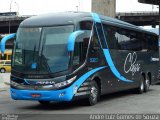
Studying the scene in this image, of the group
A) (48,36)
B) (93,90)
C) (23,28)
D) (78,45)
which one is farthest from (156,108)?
(23,28)

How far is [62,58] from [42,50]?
0.74m

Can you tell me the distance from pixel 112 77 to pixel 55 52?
405cm

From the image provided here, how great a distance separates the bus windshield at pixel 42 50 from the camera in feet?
44.7

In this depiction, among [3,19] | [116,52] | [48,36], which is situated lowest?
[3,19]

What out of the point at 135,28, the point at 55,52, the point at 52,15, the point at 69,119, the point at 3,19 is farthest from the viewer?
the point at 3,19

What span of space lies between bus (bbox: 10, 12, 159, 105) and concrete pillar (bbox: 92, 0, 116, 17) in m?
16.2

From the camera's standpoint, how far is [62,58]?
13.6 meters

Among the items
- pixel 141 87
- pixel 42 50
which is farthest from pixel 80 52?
pixel 141 87

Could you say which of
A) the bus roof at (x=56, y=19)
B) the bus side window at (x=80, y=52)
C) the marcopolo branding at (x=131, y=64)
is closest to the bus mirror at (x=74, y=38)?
the bus side window at (x=80, y=52)

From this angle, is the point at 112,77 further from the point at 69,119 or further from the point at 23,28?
the point at 69,119

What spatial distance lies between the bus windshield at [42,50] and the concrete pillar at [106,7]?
1903 centimetres

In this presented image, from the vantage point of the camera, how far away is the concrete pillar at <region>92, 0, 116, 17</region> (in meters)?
32.8

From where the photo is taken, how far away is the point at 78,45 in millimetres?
14141

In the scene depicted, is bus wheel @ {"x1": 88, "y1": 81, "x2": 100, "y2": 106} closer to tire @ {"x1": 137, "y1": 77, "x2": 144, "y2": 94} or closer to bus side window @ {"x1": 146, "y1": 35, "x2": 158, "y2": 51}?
tire @ {"x1": 137, "y1": 77, "x2": 144, "y2": 94}
